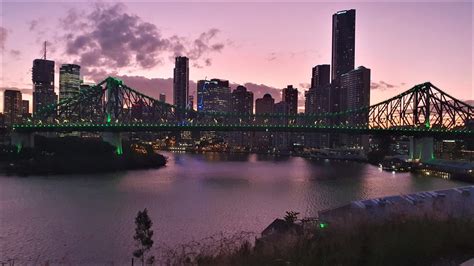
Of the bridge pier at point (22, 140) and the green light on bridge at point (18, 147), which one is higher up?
the bridge pier at point (22, 140)

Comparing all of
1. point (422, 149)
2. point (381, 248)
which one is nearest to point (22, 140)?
point (422, 149)

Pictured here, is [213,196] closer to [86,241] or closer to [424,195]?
[86,241]

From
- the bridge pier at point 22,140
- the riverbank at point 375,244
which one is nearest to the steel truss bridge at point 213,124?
the bridge pier at point 22,140

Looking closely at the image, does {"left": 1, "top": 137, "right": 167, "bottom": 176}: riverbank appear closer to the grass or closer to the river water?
the river water

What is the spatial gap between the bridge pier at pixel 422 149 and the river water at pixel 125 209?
81.8ft

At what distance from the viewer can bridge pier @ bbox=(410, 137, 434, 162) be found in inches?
2391

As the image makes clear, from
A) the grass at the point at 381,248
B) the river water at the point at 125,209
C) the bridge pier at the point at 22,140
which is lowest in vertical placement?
the river water at the point at 125,209

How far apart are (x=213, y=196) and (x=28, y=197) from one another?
11392mm

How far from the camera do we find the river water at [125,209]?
1622cm

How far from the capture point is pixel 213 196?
95.7 ft

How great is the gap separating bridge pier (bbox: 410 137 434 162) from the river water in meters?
24.9

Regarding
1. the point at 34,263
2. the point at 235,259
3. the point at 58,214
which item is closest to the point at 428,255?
the point at 235,259

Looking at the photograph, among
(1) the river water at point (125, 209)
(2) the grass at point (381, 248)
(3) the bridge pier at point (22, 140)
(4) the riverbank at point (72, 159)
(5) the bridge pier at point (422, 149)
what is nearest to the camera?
(2) the grass at point (381, 248)

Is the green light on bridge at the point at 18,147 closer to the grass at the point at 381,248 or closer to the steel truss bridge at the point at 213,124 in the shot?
the steel truss bridge at the point at 213,124
